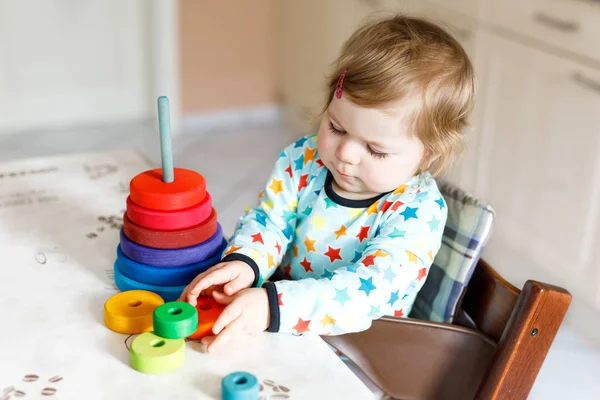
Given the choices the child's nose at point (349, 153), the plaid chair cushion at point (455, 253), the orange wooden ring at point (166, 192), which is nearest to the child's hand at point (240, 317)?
the orange wooden ring at point (166, 192)

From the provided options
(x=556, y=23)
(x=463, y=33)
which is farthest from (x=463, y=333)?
(x=463, y=33)

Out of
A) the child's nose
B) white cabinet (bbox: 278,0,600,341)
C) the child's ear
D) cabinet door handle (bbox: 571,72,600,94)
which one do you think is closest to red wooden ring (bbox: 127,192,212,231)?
the child's nose

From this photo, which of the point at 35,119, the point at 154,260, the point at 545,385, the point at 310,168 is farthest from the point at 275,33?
the point at 154,260

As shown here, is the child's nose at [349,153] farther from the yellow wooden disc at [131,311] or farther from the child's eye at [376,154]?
the yellow wooden disc at [131,311]

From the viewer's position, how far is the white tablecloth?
79 cm

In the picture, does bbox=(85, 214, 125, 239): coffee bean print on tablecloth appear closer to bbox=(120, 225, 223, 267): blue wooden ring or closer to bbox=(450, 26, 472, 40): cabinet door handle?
bbox=(120, 225, 223, 267): blue wooden ring

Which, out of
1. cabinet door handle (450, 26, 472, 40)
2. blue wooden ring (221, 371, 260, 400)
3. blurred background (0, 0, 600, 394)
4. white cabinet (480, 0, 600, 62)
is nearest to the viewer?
blue wooden ring (221, 371, 260, 400)

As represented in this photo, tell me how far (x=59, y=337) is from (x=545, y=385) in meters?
1.40

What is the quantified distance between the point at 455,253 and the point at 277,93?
2.56 meters

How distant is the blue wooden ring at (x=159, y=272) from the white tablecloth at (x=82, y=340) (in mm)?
39

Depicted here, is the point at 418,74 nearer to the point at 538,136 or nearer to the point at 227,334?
the point at 227,334

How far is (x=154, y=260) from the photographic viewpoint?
0.95m

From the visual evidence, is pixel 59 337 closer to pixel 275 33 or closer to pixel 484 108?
pixel 484 108

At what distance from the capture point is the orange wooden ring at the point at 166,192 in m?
0.93
